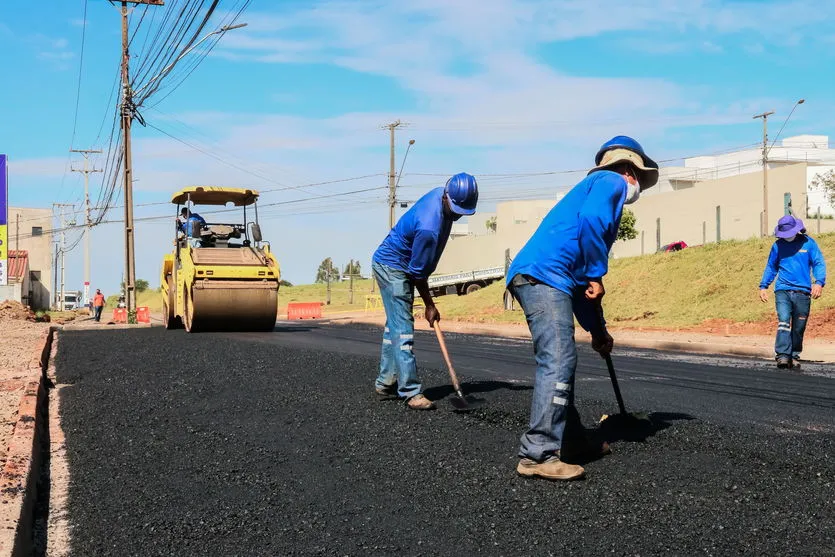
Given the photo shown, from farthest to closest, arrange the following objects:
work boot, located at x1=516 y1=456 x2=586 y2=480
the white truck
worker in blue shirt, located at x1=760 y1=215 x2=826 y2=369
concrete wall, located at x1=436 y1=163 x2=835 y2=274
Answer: concrete wall, located at x1=436 y1=163 x2=835 y2=274, the white truck, worker in blue shirt, located at x1=760 y1=215 x2=826 y2=369, work boot, located at x1=516 y1=456 x2=586 y2=480

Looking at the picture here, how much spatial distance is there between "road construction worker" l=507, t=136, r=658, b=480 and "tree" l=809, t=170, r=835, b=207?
45818 millimetres

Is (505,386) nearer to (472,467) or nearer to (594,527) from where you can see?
(472,467)

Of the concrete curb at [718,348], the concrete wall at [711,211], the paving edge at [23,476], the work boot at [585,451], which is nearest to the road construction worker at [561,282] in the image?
the work boot at [585,451]

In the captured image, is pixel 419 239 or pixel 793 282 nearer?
pixel 419 239

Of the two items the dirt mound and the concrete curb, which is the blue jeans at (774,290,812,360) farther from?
the dirt mound

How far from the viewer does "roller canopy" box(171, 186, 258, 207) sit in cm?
1705

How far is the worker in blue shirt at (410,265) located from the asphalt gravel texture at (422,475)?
271 millimetres

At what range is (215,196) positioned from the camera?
1752 centimetres

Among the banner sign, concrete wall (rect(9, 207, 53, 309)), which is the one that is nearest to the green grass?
concrete wall (rect(9, 207, 53, 309))

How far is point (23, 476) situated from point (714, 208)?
165ft

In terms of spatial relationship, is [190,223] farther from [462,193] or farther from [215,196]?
[462,193]

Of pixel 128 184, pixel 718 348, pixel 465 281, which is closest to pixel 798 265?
pixel 718 348

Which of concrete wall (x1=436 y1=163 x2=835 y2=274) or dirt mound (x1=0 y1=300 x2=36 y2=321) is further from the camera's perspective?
concrete wall (x1=436 y1=163 x2=835 y2=274)

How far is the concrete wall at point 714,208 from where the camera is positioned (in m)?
46.5
